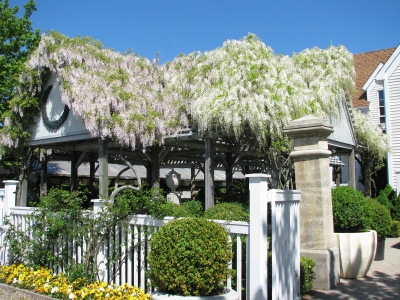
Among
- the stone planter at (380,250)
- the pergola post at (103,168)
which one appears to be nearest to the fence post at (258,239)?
the stone planter at (380,250)

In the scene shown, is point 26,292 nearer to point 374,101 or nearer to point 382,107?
point 382,107

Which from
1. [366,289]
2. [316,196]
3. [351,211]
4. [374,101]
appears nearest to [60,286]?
[316,196]

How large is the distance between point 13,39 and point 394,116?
1712cm

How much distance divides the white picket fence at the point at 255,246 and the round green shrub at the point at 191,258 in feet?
0.94

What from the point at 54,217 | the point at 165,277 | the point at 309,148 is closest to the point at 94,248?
the point at 54,217

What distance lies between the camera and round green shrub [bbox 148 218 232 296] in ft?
15.8

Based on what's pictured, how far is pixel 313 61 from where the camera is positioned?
1486 cm

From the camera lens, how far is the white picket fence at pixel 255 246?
16.4 feet

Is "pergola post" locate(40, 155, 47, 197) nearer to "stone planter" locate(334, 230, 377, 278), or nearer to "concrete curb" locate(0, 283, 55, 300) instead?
"concrete curb" locate(0, 283, 55, 300)

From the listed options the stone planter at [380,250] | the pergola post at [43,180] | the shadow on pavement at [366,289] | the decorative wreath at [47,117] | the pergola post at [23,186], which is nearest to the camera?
the shadow on pavement at [366,289]

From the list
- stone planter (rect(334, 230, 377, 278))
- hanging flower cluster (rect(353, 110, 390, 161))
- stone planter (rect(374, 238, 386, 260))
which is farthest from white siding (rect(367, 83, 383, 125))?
stone planter (rect(334, 230, 377, 278))

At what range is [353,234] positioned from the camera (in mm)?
7723

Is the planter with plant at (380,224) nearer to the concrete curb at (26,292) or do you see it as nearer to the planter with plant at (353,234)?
the planter with plant at (353,234)

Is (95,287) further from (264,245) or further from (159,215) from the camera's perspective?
(264,245)
